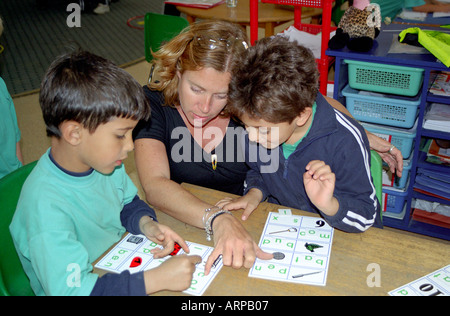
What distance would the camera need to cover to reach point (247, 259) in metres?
1.12

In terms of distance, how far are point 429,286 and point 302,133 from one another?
0.56m

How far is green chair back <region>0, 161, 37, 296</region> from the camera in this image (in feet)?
3.82

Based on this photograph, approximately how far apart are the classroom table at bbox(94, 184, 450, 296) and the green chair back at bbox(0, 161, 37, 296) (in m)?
0.25

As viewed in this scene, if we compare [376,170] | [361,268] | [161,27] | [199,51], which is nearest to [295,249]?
[361,268]

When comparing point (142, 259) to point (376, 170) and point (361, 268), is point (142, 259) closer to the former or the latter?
point (361, 268)

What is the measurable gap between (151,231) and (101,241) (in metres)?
0.14

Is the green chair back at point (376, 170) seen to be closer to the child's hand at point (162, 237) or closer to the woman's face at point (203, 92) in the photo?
the woman's face at point (203, 92)

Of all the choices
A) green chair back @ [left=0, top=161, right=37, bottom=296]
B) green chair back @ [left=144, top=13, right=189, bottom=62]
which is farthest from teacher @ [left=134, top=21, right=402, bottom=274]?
green chair back @ [left=144, top=13, right=189, bottom=62]

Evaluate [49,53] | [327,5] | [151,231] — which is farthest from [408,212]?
[49,53]

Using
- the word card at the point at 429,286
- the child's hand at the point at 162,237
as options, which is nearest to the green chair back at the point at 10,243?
the child's hand at the point at 162,237

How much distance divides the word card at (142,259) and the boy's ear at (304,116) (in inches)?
17.7

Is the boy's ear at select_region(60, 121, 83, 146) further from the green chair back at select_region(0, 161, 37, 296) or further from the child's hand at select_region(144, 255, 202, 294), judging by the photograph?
the child's hand at select_region(144, 255, 202, 294)

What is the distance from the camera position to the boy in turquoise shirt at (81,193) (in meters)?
1.02

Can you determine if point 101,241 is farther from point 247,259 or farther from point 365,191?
point 365,191
